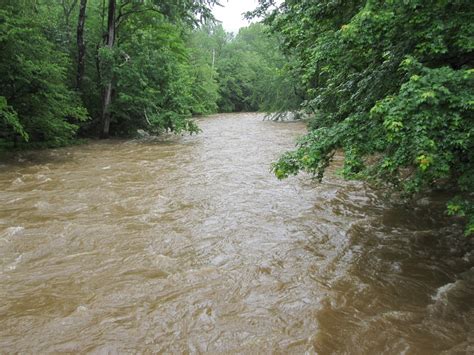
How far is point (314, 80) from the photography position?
32.3 feet

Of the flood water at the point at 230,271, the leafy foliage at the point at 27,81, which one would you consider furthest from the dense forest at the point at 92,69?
the flood water at the point at 230,271

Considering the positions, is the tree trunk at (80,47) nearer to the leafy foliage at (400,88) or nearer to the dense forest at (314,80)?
the dense forest at (314,80)

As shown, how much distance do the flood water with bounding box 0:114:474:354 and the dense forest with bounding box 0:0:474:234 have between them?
1075 mm

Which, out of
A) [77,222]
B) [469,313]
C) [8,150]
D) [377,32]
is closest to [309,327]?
[469,313]

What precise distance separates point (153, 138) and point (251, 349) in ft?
49.5

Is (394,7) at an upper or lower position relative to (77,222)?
upper

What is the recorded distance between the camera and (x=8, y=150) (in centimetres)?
1238

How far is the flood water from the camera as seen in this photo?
351cm

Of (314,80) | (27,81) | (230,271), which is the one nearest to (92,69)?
(27,81)

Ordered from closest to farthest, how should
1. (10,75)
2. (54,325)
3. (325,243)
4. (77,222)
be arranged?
(54,325) < (325,243) < (77,222) < (10,75)

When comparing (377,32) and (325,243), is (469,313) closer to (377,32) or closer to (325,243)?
(325,243)

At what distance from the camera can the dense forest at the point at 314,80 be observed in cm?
315

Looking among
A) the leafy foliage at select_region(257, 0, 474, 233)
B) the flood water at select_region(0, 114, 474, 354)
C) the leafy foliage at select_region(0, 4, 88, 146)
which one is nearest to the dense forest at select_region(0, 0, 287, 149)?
the leafy foliage at select_region(0, 4, 88, 146)

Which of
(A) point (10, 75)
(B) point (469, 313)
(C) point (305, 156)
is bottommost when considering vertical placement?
(B) point (469, 313)
